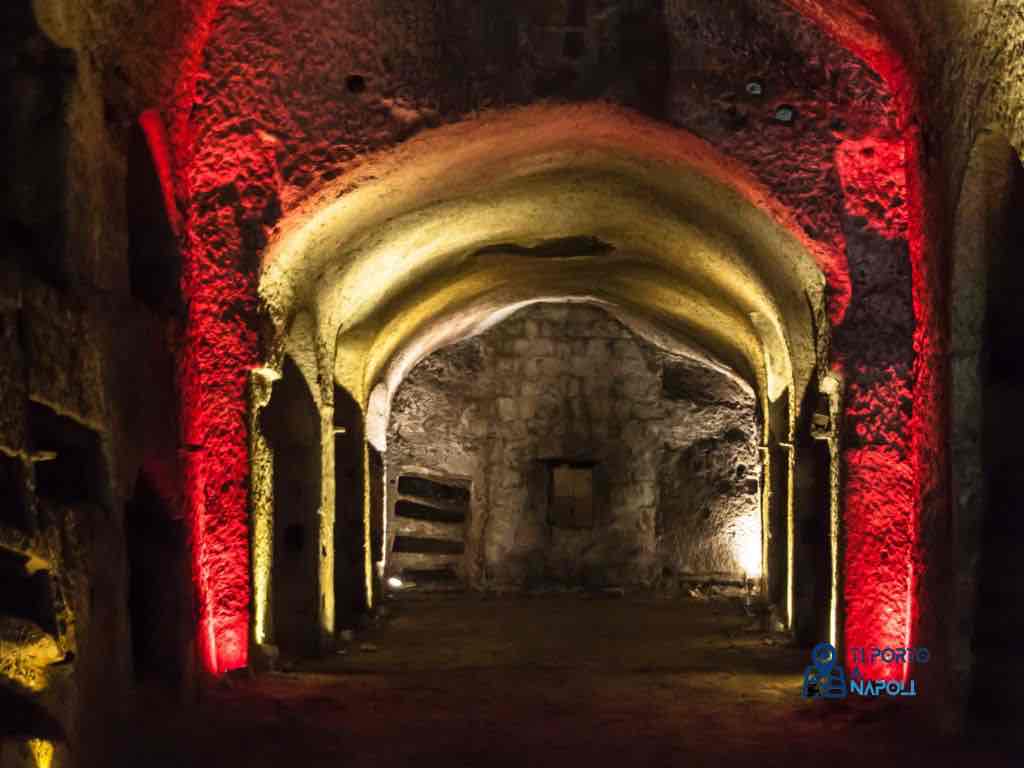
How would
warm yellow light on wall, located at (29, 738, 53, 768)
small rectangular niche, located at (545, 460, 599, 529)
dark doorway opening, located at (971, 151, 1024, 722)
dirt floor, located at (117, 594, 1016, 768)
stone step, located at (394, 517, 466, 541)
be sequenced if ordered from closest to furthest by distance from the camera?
1. warm yellow light on wall, located at (29, 738, 53, 768)
2. dark doorway opening, located at (971, 151, 1024, 722)
3. dirt floor, located at (117, 594, 1016, 768)
4. stone step, located at (394, 517, 466, 541)
5. small rectangular niche, located at (545, 460, 599, 529)

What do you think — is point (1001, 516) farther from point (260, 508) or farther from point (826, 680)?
point (260, 508)

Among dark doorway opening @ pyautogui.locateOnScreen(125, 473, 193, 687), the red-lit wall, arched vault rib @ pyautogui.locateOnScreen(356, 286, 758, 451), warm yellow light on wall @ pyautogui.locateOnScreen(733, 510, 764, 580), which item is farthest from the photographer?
warm yellow light on wall @ pyautogui.locateOnScreen(733, 510, 764, 580)

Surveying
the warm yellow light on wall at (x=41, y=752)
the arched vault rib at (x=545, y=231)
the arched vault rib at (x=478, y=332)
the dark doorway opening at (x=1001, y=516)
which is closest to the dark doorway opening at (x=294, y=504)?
the arched vault rib at (x=545, y=231)

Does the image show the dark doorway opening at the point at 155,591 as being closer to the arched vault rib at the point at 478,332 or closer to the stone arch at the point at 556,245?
the stone arch at the point at 556,245

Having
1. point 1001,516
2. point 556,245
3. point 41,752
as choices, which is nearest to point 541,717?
point 1001,516

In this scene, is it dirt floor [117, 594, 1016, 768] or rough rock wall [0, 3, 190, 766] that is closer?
rough rock wall [0, 3, 190, 766]

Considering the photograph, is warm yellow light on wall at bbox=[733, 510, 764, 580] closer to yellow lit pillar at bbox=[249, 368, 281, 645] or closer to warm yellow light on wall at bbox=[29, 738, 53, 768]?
yellow lit pillar at bbox=[249, 368, 281, 645]

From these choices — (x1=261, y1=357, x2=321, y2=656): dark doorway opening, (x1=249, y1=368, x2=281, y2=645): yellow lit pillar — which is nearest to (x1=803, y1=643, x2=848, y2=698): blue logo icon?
(x1=249, y1=368, x2=281, y2=645): yellow lit pillar

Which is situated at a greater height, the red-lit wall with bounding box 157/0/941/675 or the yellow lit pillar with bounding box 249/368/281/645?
the red-lit wall with bounding box 157/0/941/675

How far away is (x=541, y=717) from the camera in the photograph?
18.4 feet

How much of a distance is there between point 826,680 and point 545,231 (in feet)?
14.0

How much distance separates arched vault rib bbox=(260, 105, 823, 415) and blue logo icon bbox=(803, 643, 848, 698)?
67.5 inches

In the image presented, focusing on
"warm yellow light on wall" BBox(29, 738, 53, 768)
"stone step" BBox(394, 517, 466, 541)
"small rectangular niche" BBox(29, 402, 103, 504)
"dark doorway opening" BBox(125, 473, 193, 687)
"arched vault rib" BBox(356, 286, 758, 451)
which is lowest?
"stone step" BBox(394, 517, 466, 541)

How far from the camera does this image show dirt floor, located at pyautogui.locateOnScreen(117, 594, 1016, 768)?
15.2ft
